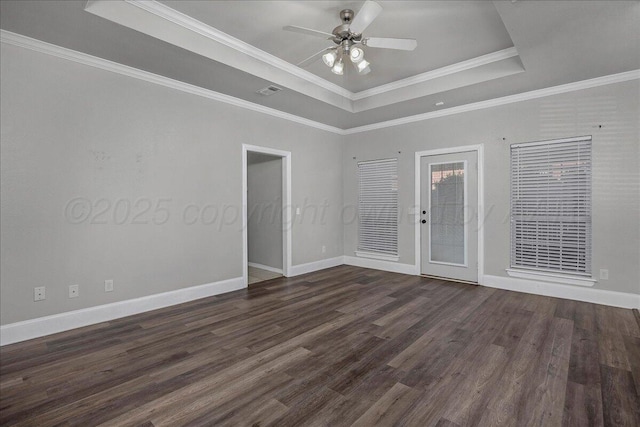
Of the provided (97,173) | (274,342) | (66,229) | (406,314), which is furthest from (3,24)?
(406,314)

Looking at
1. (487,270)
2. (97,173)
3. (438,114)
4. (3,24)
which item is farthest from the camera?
(438,114)

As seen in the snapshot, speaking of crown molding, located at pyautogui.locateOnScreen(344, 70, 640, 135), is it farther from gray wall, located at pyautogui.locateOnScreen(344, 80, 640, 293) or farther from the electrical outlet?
the electrical outlet

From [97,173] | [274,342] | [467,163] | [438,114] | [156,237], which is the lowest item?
[274,342]

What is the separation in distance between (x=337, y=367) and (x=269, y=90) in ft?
11.6

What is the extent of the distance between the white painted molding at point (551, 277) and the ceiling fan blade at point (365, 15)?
395cm

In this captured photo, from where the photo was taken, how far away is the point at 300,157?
5.51 metres

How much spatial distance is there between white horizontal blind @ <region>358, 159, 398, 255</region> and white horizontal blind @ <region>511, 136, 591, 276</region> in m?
1.92

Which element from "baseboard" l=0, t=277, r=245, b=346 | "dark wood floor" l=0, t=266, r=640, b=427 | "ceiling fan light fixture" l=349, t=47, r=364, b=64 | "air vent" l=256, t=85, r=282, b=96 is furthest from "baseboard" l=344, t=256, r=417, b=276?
"ceiling fan light fixture" l=349, t=47, r=364, b=64

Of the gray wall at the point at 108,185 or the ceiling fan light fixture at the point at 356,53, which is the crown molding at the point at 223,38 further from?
the ceiling fan light fixture at the point at 356,53

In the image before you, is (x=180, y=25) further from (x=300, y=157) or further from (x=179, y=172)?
(x=300, y=157)

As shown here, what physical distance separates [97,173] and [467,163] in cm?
508

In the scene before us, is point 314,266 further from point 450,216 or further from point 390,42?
point 390,42

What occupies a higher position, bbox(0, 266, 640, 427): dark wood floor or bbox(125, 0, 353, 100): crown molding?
bbox(125, 0, 353, 100): crown molding

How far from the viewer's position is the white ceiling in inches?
100
